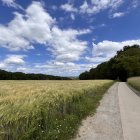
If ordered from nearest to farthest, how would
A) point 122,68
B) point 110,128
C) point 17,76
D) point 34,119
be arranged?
point 34,119, point 110,128, point 17,76, point 122,68

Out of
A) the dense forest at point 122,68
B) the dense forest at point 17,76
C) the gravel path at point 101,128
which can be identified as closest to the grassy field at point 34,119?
the gravel path at point 101,128

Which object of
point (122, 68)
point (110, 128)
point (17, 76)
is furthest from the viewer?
point (122, 68)

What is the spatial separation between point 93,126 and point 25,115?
4.63m

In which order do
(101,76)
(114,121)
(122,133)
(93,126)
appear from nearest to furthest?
(122,133), (93,126), (114,121), (101,76)

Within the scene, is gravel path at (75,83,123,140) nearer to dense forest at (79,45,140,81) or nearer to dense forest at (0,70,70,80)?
dense forest at (0,70,70,80)

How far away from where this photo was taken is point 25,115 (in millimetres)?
6062

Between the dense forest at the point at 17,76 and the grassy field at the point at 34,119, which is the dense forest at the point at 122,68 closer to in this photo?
the dense forest at the point at 17,76

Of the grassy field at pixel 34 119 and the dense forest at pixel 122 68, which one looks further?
the dense forest at pixel 122 68

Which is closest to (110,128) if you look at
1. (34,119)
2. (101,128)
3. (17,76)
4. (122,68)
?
(101,128)

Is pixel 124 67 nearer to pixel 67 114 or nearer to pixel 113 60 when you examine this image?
pixel 113 60

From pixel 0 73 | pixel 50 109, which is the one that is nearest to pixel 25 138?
pixel 50 109

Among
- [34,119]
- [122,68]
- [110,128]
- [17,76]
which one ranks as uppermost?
[122,68]

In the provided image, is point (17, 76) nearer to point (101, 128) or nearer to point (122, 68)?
point (122, 68)

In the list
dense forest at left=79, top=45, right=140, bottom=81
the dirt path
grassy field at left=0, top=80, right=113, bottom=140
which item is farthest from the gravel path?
dense forest at left=79, top=45, right=140, bottom=81
